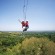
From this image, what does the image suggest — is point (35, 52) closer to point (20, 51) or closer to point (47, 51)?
point (47, 51)

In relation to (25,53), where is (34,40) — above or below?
above

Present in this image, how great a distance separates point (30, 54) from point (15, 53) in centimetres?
646

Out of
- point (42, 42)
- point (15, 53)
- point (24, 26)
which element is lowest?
A: point (15, 53)

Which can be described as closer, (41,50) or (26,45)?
(41,50)

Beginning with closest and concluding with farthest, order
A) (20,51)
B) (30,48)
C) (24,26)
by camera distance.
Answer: (24,26) < (30,48) < (20,51)

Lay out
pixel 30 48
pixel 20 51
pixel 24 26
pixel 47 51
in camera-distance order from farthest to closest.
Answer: pixel 20 51 → pixel 30 48 → pixel 47 51 → pixel 24 26

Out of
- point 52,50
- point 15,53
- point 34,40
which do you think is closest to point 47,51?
point 52,50

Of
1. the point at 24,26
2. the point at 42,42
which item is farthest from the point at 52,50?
the point at 24,26

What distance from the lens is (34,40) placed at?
122 feet

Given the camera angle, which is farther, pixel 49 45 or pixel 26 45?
pixel 26 45

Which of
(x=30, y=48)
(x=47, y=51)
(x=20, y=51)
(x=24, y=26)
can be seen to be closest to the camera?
(x=24, y=26)

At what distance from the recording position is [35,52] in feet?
108

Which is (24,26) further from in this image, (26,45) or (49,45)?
(26,45)

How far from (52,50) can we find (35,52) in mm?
3542
